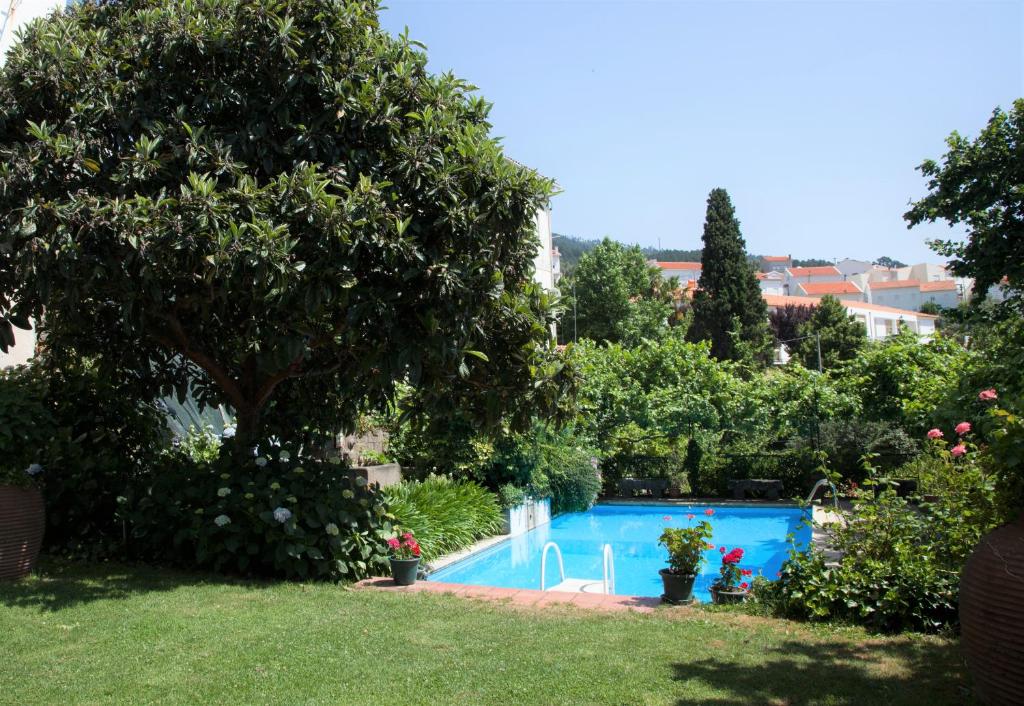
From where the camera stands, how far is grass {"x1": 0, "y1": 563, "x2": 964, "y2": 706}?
4.69 m

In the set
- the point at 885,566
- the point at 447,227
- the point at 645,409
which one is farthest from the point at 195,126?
the point at 645,409

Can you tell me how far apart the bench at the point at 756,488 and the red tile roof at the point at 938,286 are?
8877 cm

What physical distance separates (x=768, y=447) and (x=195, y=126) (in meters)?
22.0

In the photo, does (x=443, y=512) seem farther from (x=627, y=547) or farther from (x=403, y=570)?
(x=627, y=547)

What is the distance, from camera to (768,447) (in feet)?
83.8

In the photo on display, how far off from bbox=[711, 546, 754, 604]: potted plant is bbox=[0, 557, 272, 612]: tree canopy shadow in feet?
14.4

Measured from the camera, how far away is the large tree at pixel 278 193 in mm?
6539

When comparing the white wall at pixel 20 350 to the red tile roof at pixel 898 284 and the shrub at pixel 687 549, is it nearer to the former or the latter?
the shrub at pixel 687 549

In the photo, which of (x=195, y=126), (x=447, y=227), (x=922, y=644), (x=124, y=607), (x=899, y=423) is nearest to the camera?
(x=922, y=644)

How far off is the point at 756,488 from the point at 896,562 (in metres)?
A: 15.0

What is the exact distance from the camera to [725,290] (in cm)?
4422

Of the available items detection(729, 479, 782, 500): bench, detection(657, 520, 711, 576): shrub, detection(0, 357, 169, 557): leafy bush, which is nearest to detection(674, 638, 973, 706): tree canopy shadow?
detection(657, 520, 711, 576): shrub

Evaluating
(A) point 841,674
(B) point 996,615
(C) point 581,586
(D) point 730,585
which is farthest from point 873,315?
(B) point 996,615

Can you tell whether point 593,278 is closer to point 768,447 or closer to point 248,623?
point 768,447
